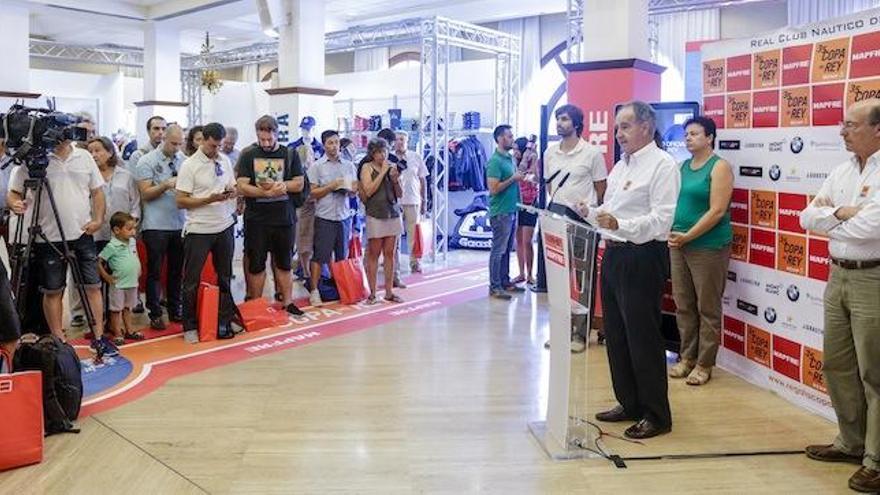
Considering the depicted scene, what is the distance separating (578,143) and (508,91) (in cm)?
634

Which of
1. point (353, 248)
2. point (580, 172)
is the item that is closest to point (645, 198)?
point (580, 172)

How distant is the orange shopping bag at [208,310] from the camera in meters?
5.12

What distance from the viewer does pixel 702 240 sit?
4160mm

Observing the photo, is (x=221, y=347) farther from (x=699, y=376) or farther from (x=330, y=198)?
(x=699, y=376)

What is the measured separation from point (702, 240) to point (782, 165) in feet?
1.85

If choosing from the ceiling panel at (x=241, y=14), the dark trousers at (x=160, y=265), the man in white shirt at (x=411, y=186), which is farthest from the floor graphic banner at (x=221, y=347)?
the ceiling panel at (x=241, y=14)

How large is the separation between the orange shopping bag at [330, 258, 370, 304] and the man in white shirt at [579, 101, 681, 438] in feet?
10.9

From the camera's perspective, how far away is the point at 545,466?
10.3ft

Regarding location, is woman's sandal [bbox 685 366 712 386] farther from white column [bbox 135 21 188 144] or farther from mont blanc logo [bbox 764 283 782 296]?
white column [bbox 135 21 188 144]

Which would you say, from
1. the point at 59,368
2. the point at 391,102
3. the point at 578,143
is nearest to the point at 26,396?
the point at 59,368

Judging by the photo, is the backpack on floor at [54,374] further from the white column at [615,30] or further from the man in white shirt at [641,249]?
the white column at [615,30]

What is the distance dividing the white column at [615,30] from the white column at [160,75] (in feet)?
25.3

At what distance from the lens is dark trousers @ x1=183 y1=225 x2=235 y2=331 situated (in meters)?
5.04

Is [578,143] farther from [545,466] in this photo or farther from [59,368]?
[59,368]
